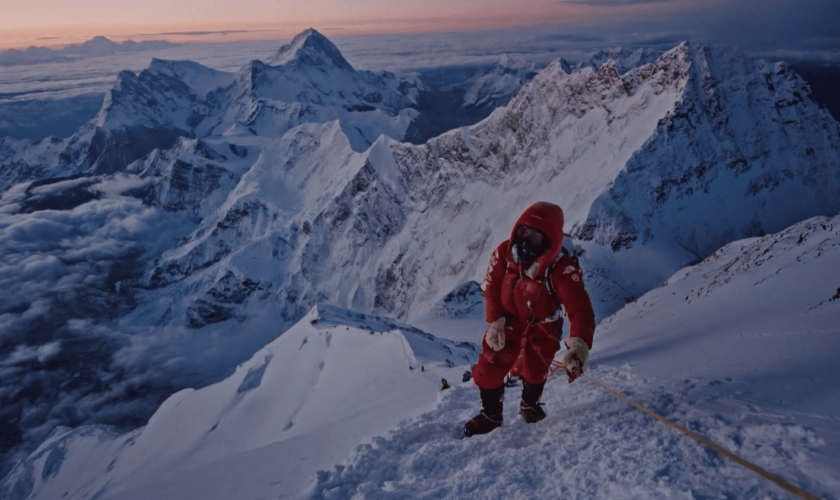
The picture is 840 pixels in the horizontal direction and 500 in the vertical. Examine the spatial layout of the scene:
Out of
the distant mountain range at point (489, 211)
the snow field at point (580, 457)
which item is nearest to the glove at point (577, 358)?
the snow field at point (580, 457)

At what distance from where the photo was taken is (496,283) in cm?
590

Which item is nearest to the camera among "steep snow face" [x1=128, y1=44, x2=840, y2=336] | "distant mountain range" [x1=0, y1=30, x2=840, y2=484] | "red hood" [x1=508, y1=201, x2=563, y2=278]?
"red hood" [x1=508, y1=201, x2=563, y2=278]

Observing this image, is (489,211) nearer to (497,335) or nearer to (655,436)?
(497,335)

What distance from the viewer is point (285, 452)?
7.73 metres

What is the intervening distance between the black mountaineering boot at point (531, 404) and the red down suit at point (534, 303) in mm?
117

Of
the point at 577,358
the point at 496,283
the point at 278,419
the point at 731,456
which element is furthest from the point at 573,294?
the point at 278,419

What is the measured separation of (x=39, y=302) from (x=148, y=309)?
6009 centimetres

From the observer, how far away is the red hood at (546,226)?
5.14 m

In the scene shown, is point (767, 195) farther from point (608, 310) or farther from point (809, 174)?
point (608, 310)

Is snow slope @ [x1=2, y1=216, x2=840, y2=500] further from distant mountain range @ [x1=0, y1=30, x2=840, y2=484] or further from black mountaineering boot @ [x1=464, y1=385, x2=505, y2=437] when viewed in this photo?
distant mountain range @ [x1=0, y1=30, x2=840, y2=484]

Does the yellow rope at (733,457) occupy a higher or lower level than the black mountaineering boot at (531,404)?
higher

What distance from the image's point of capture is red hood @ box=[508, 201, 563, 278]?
16.9 feet

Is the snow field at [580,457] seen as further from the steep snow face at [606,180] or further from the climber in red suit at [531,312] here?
the steep snow face at [606,180]

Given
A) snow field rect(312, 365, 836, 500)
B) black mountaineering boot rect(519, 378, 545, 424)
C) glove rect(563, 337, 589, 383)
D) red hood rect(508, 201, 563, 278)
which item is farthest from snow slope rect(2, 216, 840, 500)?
red hood rect(508, 201, 563, 278)
